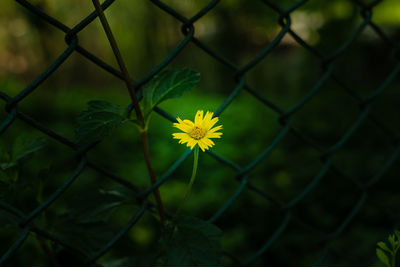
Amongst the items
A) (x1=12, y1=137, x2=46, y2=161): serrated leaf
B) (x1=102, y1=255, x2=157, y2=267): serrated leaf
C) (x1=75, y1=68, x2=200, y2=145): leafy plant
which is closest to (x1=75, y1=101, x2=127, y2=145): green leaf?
(x1=75, y1=68, x2=200, y2=145): leafy plant

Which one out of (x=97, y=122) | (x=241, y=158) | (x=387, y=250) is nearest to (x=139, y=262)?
(x=97, y=122)

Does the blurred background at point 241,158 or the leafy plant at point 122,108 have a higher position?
the blurred background at point 241,158

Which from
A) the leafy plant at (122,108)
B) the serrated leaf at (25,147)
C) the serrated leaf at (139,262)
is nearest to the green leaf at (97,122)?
the leafy plant at (122,108)

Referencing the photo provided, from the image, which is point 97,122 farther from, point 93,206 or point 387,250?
point 387,250

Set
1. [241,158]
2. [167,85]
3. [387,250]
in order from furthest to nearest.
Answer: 1. [241,158]
2. [167,85]
3. [387,250]

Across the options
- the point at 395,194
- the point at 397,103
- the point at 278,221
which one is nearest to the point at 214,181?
the point at 278,221

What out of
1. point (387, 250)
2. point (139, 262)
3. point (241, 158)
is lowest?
point (139, 262)

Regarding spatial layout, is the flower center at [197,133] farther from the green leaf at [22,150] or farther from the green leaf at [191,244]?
the green leaf at [22,150]
